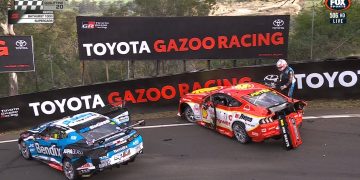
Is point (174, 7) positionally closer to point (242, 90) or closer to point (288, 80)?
point (288, 80)

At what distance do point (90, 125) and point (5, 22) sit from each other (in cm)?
1532

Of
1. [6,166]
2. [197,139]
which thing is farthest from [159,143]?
[6,166]

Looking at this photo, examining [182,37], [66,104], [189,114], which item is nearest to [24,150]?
[66,104]

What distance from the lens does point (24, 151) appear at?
1205 cm

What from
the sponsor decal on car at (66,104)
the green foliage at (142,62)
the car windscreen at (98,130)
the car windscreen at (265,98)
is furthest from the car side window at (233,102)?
the green foliage at (142,62)

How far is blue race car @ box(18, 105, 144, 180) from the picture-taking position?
967 cm

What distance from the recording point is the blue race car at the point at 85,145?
31.7ft

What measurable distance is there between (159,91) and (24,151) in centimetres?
528

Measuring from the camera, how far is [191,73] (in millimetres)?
15672

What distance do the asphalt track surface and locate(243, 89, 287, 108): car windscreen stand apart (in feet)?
3.29

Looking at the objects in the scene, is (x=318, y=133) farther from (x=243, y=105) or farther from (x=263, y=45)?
(x=263, y=45)

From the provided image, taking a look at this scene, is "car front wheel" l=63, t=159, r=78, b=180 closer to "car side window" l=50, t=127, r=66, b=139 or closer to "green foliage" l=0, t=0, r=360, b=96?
"car side window" l=50, t=127, r=66, b=139
